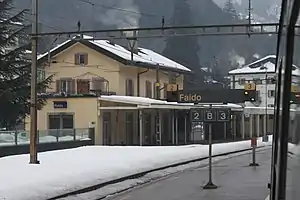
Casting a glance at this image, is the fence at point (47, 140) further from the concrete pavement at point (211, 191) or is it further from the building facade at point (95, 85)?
the concrete pavement at point (211, 191)

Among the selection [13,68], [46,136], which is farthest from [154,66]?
[46,136]

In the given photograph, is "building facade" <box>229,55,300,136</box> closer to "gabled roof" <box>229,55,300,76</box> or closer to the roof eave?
"gabled roof" <box>229,55,300,76</box>

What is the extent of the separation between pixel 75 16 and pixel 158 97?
37.1ft

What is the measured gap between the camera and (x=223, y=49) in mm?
118125

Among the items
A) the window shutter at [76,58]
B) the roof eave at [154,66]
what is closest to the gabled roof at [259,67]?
the roof eave at [154,66]

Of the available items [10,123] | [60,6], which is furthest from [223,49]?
[10,123]

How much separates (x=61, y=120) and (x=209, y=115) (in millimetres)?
37271

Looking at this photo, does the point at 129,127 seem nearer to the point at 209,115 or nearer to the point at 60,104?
the point at 60,104

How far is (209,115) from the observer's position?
1980 cm

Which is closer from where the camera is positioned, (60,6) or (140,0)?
(60,6)

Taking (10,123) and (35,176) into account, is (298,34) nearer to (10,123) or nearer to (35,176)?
(35,176)

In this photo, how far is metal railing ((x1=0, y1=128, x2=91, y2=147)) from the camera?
3389 cm

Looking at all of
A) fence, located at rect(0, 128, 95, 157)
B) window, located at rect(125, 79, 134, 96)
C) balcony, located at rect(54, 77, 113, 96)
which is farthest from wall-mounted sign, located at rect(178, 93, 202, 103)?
window, located at rect(125, 79, 134, 96)

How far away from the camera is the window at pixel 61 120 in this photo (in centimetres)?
5575
